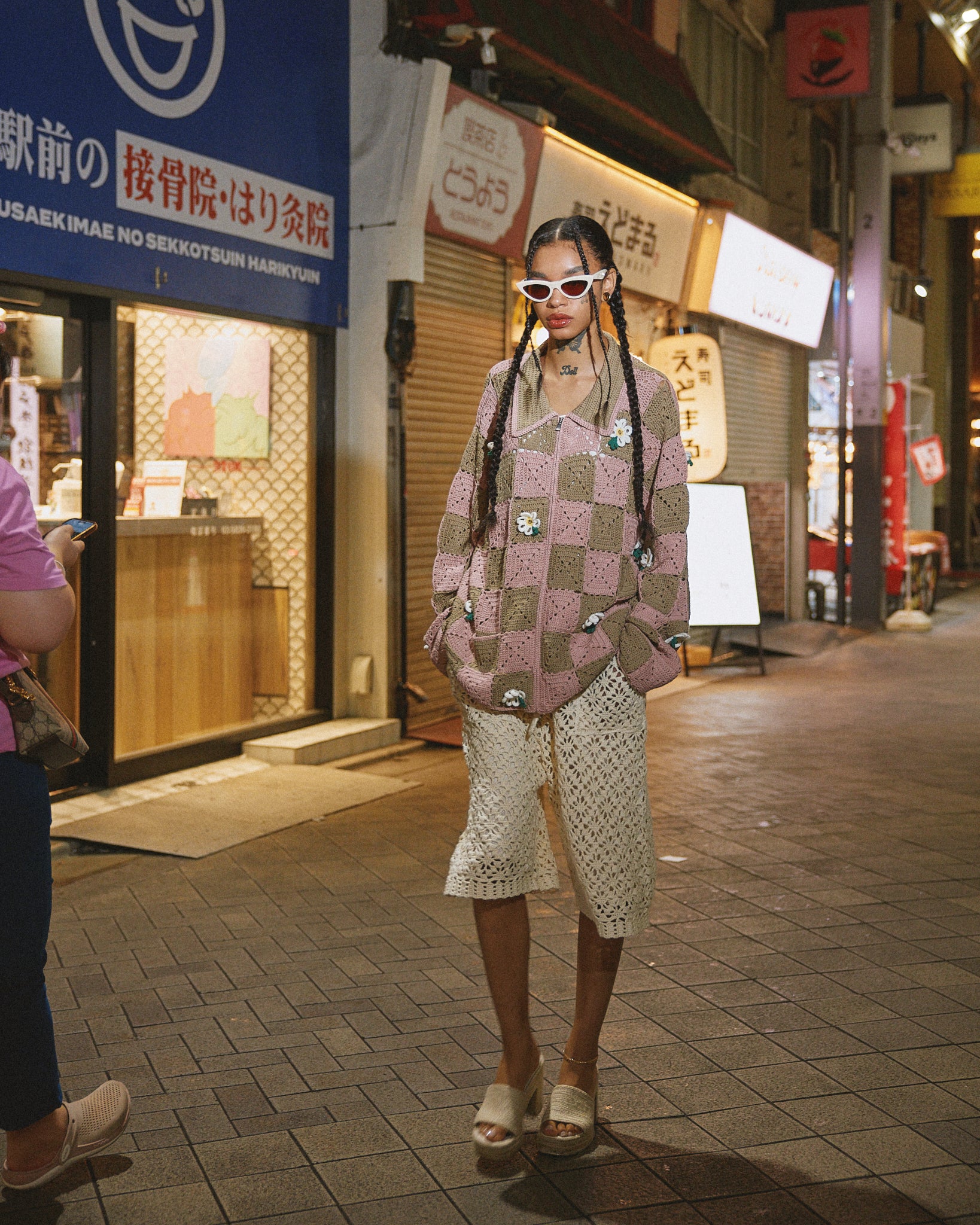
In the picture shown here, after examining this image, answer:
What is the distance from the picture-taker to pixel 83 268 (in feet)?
22.3

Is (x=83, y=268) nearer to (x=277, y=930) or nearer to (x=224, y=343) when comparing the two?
(x=224, y=343)

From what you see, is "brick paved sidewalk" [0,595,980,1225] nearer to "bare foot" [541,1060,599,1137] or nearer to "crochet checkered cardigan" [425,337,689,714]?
"bare foot" [541,1060,599,1137]

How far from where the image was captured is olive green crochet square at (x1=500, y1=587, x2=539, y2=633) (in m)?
3.24

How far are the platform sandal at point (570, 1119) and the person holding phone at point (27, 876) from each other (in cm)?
108

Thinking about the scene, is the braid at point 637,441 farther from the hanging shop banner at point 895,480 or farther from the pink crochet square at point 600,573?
the hanging shop banner at point 895,480

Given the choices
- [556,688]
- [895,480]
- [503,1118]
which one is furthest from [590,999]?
[895,480]

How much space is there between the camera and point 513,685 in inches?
127

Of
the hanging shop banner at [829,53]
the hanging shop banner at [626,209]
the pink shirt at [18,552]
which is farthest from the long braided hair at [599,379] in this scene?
the hanging shop banner at [829,53]

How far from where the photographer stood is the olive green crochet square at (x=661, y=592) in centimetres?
→ 331

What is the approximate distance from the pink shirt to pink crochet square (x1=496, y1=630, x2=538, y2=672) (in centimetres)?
100

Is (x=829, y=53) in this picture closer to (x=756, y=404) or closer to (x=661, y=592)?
(x=756, y=404)

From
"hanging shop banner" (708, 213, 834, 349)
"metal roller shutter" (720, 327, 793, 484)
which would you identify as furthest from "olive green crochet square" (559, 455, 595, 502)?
"metal roller shutter" (720, 327, 793, 484)

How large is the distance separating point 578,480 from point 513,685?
506 mm

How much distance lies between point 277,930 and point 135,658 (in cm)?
297
